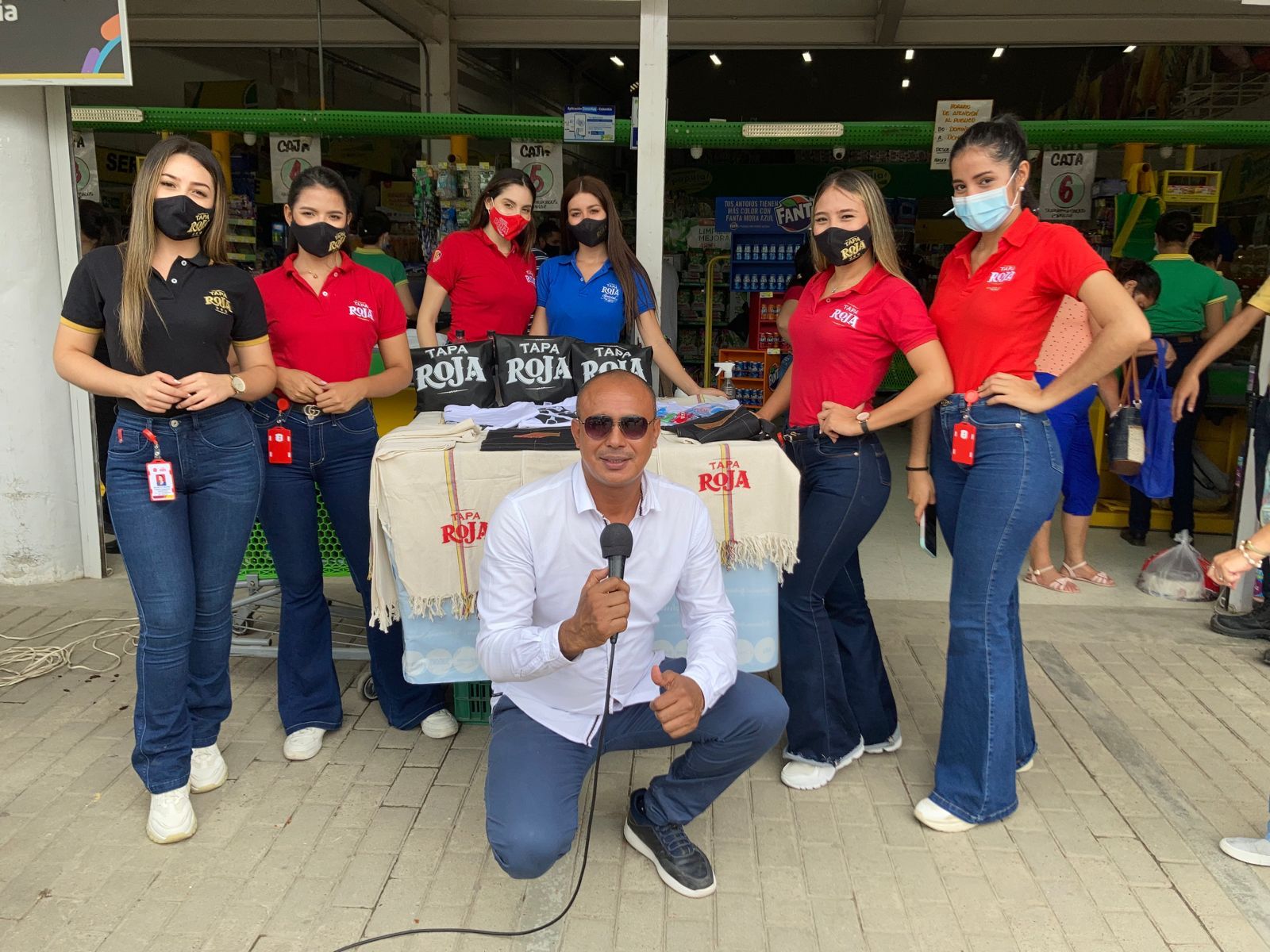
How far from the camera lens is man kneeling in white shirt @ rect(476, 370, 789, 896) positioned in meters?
2.45

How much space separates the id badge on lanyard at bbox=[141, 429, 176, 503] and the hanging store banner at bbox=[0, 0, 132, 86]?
8.68 ft

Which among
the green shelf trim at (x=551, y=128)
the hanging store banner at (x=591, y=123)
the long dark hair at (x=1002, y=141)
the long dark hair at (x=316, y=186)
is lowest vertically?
the long dark hair at (x=316, y=186)

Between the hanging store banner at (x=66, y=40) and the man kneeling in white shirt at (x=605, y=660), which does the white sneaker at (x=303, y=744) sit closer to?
the man kneeling in white shirt at (x=605, y=660)

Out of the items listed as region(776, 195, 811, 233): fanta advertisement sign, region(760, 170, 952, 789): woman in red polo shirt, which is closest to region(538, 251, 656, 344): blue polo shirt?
region(760, 170, 952, 789): woman in red polo shirt

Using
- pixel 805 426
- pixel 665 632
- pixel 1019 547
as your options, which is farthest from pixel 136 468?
pixel 1019 547

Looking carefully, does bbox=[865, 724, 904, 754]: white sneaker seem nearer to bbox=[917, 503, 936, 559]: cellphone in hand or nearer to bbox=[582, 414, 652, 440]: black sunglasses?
bbox=[917, 503, 936, 559]: cellphone in hand

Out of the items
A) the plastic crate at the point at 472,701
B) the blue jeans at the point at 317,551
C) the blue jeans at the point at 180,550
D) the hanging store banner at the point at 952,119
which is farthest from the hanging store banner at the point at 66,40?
the hanging store banner at the point at 952,119

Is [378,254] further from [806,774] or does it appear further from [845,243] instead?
[806,774]

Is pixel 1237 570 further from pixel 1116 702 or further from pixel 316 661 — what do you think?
pixel 316 661

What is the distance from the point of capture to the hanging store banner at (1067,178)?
22.8ft

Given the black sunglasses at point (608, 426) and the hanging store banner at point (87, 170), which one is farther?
the hanging store banner at point (87, 170)

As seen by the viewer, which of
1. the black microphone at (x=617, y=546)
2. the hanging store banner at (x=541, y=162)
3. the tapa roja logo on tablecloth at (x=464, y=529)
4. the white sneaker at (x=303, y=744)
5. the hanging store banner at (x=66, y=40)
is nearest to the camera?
the black microphone at (x=617, y=546)

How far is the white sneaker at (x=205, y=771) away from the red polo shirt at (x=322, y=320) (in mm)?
1258

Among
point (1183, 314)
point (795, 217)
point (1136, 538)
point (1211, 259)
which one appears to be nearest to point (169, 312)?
point (1183, 314)
